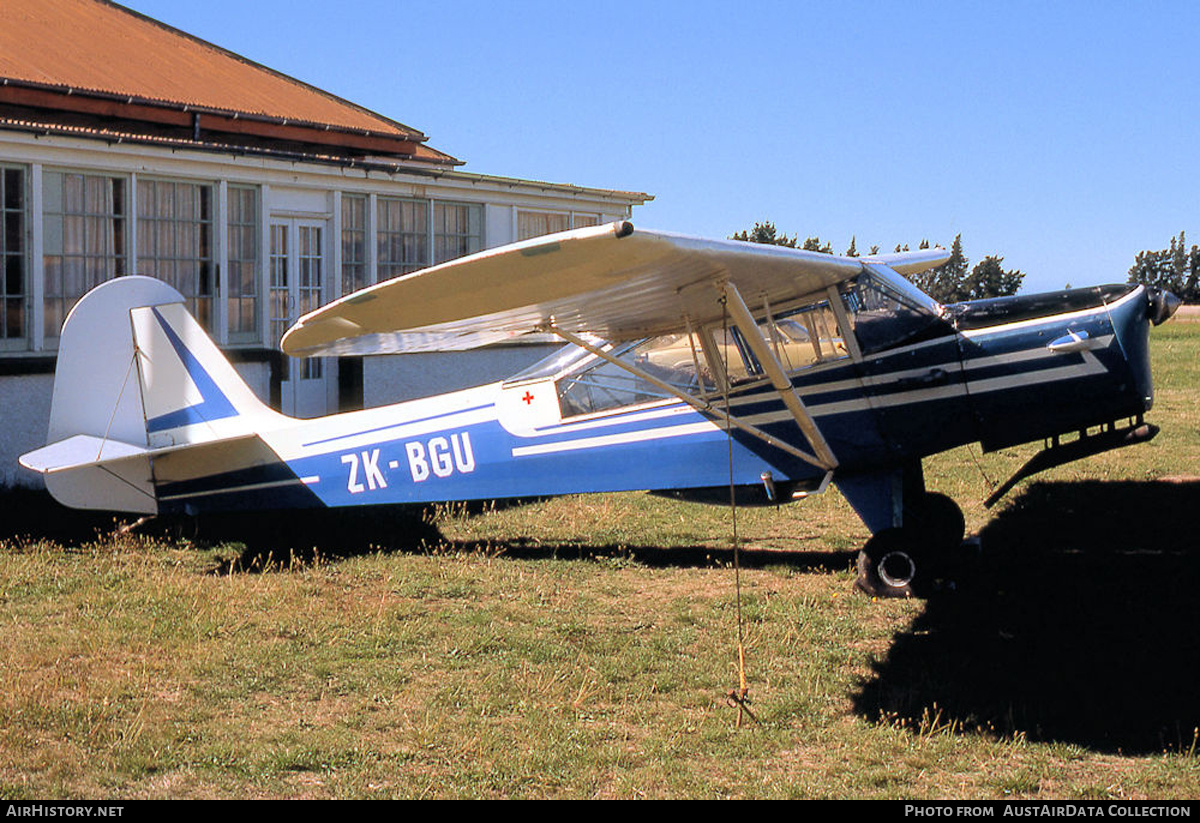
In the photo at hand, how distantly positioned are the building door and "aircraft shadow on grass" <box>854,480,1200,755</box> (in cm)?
791

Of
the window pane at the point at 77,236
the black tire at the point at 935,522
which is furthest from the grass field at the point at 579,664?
the window pane at the point at 77,236

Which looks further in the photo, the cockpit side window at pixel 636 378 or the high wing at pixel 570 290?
the cockpit side window at pixel 636 378

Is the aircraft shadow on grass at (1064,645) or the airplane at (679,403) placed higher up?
the airplane at (679,403)

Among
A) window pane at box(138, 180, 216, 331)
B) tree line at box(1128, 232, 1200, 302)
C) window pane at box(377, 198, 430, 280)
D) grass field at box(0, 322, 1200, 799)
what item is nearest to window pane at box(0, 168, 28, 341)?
window pane at box(138, 180, 216, 331)

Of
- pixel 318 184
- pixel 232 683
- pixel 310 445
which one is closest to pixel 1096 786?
pixel 232 683

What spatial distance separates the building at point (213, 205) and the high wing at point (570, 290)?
5.03 meters

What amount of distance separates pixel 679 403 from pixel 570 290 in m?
2.86

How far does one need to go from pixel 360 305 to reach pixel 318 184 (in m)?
8.92

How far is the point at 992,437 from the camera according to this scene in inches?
295

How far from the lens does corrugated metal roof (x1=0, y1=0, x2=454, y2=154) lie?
13656 millimetres

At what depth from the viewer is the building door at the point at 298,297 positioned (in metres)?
13.2

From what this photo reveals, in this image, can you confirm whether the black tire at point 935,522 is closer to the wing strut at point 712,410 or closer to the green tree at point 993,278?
the wing strut at point 712,410
